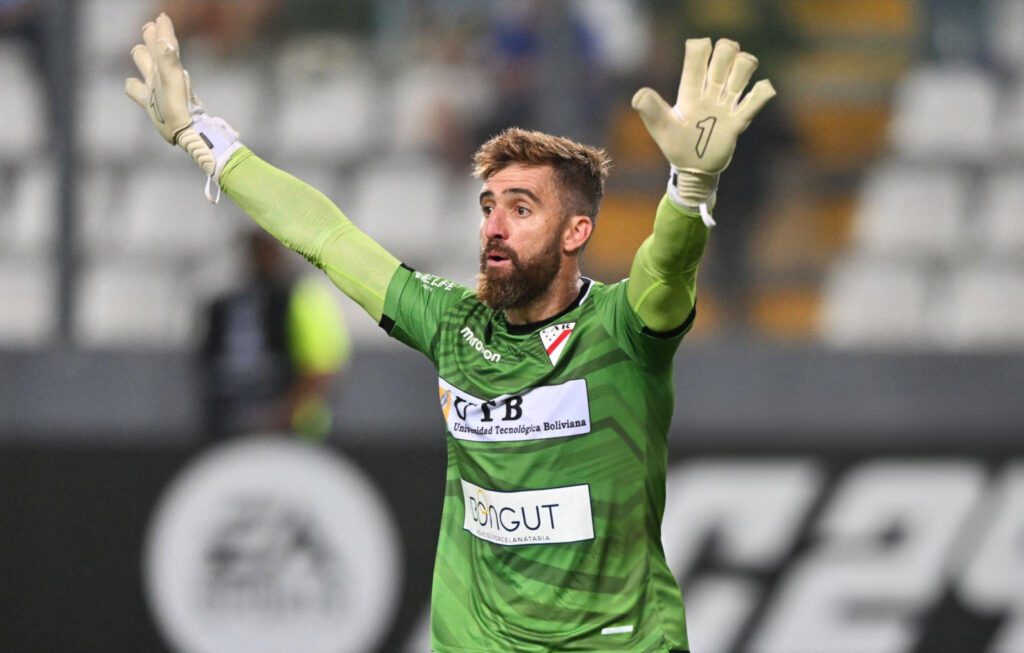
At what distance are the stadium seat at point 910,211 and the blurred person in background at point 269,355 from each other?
114 inches

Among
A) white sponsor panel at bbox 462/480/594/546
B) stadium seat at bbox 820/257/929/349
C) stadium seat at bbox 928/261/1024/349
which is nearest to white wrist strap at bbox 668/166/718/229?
white sponsor panel at bbox 462/480/594/546

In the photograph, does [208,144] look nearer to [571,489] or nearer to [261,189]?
[261,189]

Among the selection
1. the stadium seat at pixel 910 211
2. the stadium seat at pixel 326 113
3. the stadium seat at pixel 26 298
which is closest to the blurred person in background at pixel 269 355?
the stadium seat at pixel 326 113

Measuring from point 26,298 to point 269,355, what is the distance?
1413 millimetres

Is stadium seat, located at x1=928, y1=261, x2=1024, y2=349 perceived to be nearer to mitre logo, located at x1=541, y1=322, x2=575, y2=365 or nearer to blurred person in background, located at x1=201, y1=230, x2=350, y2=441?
blurred person in background, located at x1=201, y1=230, x2=350, y2=441

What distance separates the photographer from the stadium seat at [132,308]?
8.36 m

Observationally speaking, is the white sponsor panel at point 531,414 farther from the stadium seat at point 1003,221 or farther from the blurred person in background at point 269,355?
the stadium seat at point 1003,221

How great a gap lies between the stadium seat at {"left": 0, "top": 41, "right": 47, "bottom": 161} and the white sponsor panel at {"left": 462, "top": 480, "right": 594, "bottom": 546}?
5.36 metres

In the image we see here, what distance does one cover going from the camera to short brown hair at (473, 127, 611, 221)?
4312 millimetres

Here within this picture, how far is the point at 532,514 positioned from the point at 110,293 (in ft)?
16.2

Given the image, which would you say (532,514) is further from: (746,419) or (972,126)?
(972,126)

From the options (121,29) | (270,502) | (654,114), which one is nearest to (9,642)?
(270,502)

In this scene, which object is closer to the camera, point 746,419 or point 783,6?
point 746,419

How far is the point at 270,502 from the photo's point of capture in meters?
8.11
